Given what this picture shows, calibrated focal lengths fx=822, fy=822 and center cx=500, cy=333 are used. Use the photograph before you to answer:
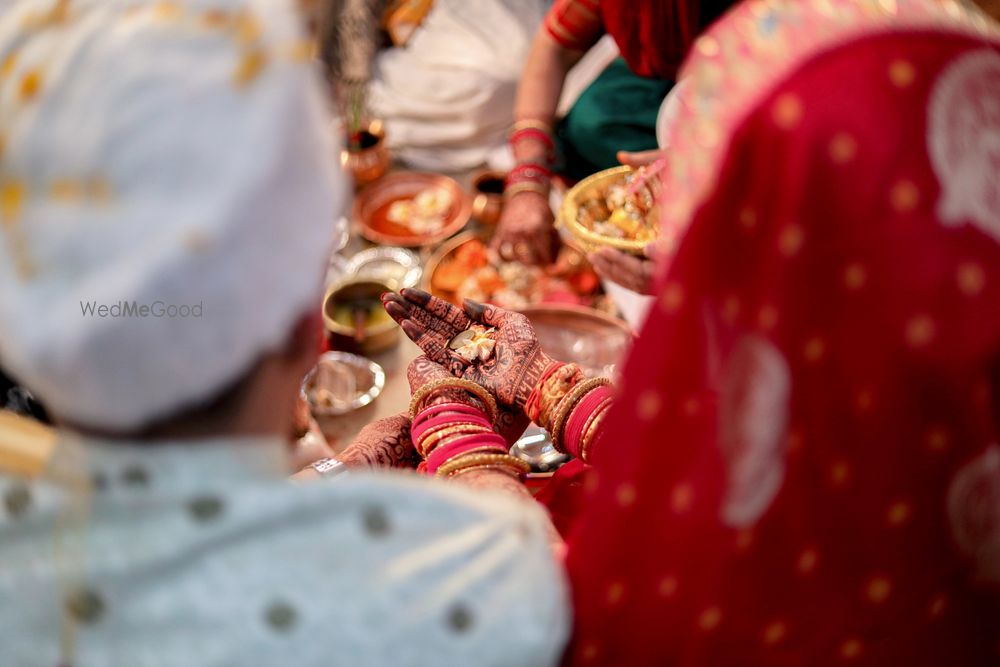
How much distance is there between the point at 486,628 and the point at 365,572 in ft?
0.36

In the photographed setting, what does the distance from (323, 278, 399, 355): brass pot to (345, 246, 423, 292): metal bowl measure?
134 millimetres

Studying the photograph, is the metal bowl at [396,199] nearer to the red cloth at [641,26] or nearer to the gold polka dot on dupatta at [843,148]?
the red cloth at [641,26]

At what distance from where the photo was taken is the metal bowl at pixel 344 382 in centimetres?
192

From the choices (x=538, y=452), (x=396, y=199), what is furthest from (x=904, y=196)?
(x=396, y=199)

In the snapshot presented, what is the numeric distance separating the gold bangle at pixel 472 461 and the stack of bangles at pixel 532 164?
3.87 ft

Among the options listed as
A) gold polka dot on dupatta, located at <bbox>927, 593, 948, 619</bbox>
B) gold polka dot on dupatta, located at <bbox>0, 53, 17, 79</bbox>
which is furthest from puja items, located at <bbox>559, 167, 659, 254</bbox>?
gold polka dot on dupatta, located at <bbox>0, 53, 17, 79</bbox>

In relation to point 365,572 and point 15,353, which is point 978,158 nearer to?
point 365,572

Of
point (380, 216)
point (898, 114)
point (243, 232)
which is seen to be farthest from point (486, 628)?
point (380, 216)

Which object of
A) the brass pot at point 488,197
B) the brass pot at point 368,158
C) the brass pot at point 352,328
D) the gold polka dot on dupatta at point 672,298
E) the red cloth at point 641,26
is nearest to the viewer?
the gold polka dot on dupatta at point 672,298

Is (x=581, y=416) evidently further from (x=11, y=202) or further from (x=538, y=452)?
(x=11, y=202)

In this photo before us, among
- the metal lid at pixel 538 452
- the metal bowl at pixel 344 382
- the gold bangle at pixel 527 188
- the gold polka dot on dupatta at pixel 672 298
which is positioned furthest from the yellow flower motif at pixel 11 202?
the gold bangle at pixel 527 188

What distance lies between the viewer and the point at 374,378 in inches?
78.0

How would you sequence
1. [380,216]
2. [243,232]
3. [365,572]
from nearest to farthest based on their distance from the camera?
1. [243,232]
2. [365,572]
3. [380,216]

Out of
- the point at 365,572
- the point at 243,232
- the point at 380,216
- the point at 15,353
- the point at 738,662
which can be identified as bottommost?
the point at 380,216
